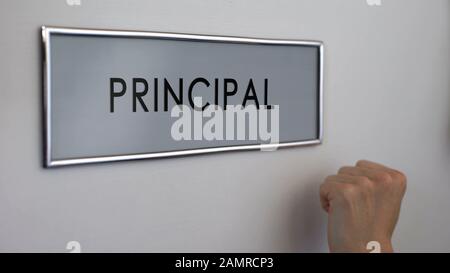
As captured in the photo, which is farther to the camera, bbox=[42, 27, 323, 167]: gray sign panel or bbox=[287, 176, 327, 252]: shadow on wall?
bbox=[287, 176, 327, 252]: shadow on wall

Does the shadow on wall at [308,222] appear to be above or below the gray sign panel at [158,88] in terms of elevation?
below

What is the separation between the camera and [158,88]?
0.55 metres

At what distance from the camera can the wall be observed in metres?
0.48

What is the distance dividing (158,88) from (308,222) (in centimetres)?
29

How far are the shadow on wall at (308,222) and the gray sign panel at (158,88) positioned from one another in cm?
7

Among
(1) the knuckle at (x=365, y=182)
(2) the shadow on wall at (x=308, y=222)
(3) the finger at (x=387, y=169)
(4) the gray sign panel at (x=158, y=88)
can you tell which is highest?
(4) the gray sign panel at (x=158, y=88)

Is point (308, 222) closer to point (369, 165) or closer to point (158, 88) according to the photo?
point (369, 165)

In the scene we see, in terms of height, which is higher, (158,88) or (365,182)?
(158,88)

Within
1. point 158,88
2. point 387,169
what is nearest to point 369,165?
point 387,169

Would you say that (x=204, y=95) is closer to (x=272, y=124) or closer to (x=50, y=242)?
(x=272, y=124)

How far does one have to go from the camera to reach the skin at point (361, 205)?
2.01ft

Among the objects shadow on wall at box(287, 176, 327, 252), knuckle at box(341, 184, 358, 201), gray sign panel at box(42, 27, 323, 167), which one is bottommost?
shadow on wall at box(287, 176, 327, 252)

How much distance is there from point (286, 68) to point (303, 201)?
0.60 feet

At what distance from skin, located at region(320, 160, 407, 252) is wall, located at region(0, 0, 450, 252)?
2.3 inches
